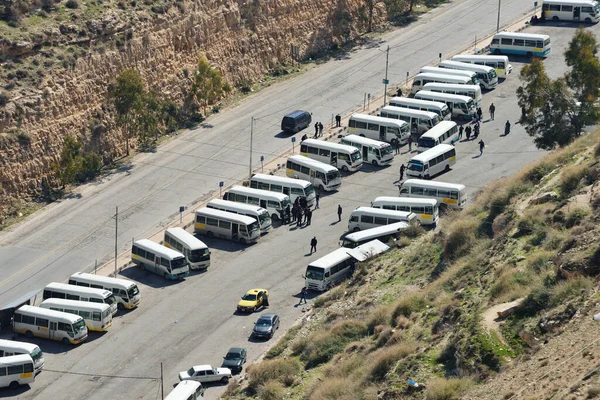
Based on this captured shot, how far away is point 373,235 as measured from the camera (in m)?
63.7

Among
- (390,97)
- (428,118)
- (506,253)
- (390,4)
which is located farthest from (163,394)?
(390,4)

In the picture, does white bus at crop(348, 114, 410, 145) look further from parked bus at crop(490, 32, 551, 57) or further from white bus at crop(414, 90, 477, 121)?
parked bus at crop(490, 32, 551, 57)

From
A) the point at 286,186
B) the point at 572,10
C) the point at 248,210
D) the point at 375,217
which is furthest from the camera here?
the point at 572,10

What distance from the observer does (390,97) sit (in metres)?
86.9

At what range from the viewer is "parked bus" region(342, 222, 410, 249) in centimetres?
6359

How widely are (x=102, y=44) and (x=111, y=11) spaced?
3545 mm

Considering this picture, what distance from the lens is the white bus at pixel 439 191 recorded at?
225 feet

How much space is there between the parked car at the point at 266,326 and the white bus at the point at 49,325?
8579 millimetres

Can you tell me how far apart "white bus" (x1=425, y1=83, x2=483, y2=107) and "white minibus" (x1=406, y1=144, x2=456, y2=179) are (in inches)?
419

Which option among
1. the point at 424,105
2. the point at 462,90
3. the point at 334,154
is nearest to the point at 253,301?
the point at 334,154

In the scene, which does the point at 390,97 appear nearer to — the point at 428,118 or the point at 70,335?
the point at 428,118

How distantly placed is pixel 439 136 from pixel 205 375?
→ 30819 mm

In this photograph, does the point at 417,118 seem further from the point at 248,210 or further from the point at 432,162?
the point at 248,210

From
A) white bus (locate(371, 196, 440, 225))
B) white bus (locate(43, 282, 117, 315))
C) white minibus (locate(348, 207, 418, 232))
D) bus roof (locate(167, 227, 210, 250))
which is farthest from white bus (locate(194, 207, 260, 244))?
white bus (locate(43, 282, 117, 315))
